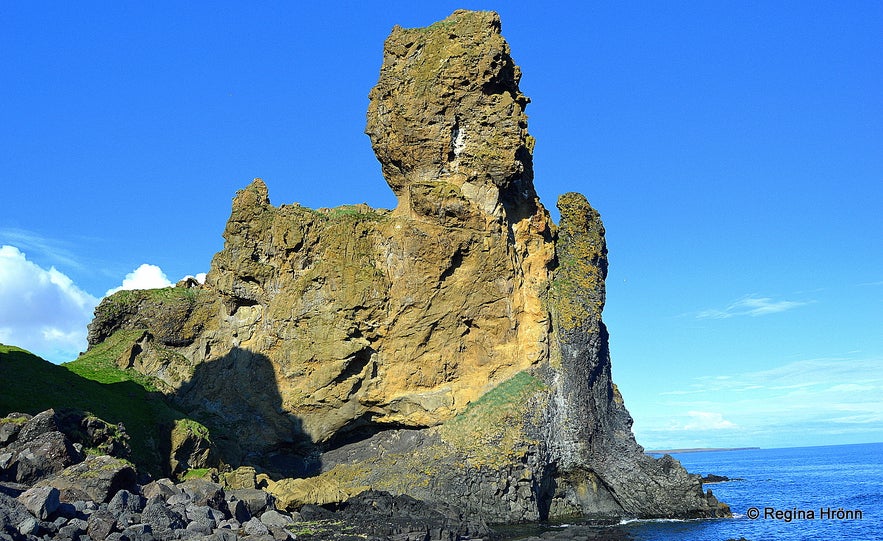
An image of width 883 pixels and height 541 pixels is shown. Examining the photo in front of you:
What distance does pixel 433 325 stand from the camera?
129 ft

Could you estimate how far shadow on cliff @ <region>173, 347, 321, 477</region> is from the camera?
1576 inches

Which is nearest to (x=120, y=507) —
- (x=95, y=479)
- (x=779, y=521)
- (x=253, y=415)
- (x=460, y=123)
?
(x=95, y=479)

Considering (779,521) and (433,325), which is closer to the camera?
(433,325)

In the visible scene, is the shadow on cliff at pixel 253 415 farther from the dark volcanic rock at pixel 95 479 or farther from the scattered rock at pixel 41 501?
the scattered rock at pixel 41 501

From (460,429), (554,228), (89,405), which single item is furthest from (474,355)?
(89,405)

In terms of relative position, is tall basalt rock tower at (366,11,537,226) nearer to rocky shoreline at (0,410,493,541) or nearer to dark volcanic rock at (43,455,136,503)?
rocky shoreline at (0,410,493,541)

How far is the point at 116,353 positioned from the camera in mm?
41531

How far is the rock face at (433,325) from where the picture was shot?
1469 inches

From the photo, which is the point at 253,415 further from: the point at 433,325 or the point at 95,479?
the point at 95,479

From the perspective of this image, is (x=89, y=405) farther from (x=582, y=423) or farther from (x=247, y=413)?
(x=582, y=423)

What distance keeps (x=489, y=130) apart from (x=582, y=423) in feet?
51.6

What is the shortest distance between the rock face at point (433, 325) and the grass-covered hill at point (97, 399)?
13.6 feet

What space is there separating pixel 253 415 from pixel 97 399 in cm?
926

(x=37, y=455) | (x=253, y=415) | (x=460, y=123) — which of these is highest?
(x=460, y=123)
